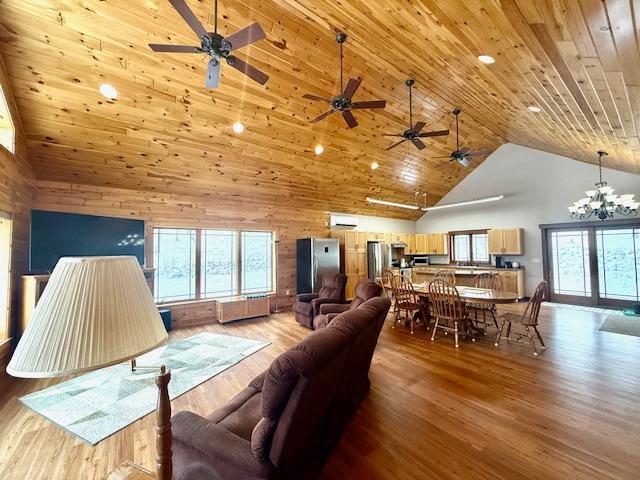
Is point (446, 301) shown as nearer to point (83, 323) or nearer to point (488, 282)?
point (488, 282)

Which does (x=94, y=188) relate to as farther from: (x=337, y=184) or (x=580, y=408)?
(x=580, y=408)

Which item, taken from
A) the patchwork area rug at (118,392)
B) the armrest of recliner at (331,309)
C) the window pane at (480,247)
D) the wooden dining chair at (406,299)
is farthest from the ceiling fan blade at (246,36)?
the window pane at (480,247)

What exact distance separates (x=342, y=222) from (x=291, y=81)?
16.0ft

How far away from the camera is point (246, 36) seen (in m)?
2.20

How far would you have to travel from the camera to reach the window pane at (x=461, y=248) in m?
9.20

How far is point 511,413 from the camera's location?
8.47ft

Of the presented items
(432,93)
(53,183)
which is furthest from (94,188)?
(432,93)

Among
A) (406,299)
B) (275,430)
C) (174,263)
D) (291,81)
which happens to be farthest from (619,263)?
(174,263)

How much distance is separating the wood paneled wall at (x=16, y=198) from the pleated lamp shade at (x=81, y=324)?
3660 mm

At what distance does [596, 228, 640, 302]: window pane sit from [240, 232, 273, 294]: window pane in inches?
321

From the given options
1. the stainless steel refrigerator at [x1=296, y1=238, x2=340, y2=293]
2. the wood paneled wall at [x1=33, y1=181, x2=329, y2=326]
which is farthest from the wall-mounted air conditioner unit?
the stainless steel refrigerator at [x1=296, y1=238, x2=340, y2=293]

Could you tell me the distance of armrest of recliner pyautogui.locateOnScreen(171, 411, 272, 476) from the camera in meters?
1.43

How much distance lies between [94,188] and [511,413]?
6520 millimetres

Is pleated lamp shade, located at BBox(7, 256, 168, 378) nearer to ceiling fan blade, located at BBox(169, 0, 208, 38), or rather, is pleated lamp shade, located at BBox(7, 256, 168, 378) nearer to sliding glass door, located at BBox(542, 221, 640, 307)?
ceiling fan blade, located at BBox(169, 0, 208, 38)
